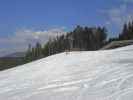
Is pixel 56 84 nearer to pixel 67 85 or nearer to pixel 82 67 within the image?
pixel 67 85

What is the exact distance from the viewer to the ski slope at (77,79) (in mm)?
3846

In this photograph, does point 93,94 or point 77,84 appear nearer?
point 93,94

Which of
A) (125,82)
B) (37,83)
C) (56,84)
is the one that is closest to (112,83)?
(125,82)

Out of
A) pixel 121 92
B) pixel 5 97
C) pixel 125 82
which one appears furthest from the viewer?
pixel 5 97

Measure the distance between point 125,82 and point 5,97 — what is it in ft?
5.50

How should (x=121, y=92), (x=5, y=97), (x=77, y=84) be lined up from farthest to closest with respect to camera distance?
(x=5, y=97) < (x=77, y=84) < (x=121, y=92)

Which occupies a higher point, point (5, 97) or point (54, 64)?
point (54, 64)

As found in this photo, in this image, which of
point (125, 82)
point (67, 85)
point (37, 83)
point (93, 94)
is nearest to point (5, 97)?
point (37, 83)

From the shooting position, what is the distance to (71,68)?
4.94m

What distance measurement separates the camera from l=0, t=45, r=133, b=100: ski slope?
151 inches

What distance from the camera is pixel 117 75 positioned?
13.8 feet

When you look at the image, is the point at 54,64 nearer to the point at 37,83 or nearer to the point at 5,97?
the point at 37,83

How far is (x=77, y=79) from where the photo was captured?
14.4 feet

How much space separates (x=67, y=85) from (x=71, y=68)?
692 mm
